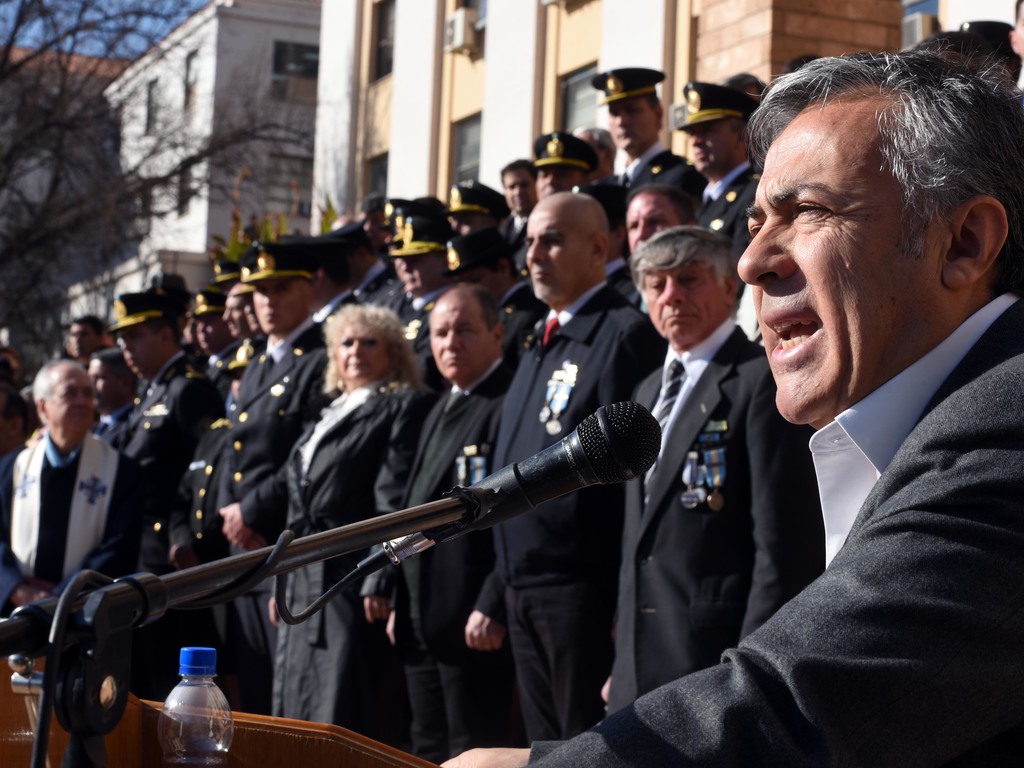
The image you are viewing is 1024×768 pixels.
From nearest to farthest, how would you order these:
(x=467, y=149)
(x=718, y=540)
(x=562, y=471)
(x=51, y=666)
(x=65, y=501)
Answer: (x=51, y=666)
(x=562, y=471)
(x=718, y=540)
(x=65, y=501)
(x=467, y=149)

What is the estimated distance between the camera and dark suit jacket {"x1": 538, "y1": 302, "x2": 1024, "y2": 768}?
6.04ft

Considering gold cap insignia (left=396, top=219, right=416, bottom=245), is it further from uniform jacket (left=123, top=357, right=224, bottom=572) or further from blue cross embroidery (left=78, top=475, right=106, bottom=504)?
blue cross embroidery (left=78, top=475, right=106, bottom=504)

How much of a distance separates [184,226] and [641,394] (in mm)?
29972

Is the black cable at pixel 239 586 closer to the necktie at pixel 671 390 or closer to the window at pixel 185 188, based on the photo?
the necktie at pixel 671 390

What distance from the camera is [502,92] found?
19297 millimetres

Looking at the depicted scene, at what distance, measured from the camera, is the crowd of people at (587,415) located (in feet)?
6.34

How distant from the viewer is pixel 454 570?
21.1 feet

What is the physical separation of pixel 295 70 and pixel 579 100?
1727 cm

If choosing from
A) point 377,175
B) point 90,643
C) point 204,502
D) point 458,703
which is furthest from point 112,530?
point 377,175

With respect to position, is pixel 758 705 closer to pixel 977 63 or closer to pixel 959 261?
pixel 959 261

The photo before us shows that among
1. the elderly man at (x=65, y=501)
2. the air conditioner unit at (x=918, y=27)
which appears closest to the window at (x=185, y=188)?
the air conditioner unit at (x=918, y=27)

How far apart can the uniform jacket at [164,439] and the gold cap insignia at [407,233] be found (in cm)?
154

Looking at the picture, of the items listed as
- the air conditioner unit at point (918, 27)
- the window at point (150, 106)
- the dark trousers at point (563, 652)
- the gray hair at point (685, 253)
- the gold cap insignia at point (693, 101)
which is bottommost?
the dark trousers at point (563, 652)

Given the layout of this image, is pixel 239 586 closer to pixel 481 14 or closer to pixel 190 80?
pixel 481 14
